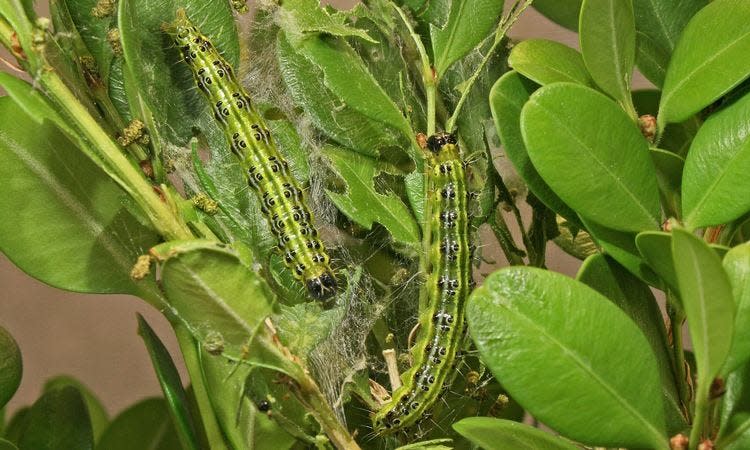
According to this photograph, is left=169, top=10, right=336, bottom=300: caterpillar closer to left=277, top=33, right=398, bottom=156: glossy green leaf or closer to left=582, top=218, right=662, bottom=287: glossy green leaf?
left=277, top=33, right=398, bottom=156: glossy green leaf

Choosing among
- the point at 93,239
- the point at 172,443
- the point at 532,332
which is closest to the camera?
the point at 532,332

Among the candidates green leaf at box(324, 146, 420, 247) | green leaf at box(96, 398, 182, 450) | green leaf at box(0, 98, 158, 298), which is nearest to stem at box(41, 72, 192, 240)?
green leaf at box(0, 98, 158, 298)

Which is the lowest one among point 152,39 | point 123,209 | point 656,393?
point 656,393

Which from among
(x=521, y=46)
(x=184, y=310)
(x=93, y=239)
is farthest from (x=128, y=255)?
(x=521, y=46)

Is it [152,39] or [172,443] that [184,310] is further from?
[172,443]

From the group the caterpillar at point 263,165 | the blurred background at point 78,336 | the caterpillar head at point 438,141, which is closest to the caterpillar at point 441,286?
the caterpillar head at point 438,141

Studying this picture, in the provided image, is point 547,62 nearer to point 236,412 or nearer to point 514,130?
point 514,130

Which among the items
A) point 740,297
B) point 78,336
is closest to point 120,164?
point 740,297

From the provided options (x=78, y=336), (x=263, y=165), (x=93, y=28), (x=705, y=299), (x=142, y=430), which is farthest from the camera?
(x=78, y=336)
